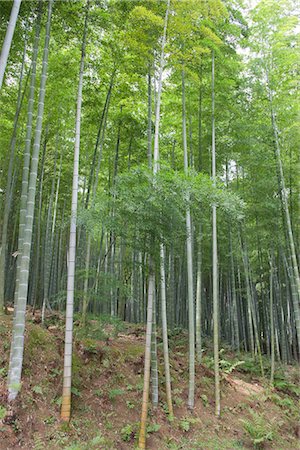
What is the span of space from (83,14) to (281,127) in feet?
13.7

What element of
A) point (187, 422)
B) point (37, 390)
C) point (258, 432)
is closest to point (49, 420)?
point (37, 390)

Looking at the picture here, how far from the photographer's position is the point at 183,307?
11.2m

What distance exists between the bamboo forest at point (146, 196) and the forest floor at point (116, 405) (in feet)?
0.07

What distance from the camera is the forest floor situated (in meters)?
3.59

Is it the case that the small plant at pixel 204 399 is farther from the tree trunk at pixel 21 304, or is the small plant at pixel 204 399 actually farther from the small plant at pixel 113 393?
the tree trunk at pixel 21 304

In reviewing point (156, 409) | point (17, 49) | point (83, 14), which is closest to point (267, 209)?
point (156, 409)

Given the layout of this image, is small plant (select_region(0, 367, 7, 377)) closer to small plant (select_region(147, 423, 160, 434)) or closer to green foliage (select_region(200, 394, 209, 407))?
small plant (select_region(147, 423, 160, 434))

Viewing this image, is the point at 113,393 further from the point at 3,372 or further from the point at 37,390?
the point at 3,372

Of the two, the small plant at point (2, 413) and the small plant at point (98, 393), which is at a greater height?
the small plant at point (2, 413)

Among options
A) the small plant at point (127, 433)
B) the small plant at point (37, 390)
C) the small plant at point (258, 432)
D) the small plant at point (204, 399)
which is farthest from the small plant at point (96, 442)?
the small plant at point (258, 432)

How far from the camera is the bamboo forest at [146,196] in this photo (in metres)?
3.77

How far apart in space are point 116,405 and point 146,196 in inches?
118

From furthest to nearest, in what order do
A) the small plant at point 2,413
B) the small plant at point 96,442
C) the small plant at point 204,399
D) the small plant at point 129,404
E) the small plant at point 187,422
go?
the small plant at point 204,399 < the small plant at point 129,404 < the small plant at point 187,422 < the small plant at point 96,442 < the small plant at point 2,413

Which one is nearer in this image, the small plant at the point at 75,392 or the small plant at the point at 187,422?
the small plant at the point at 75,392
